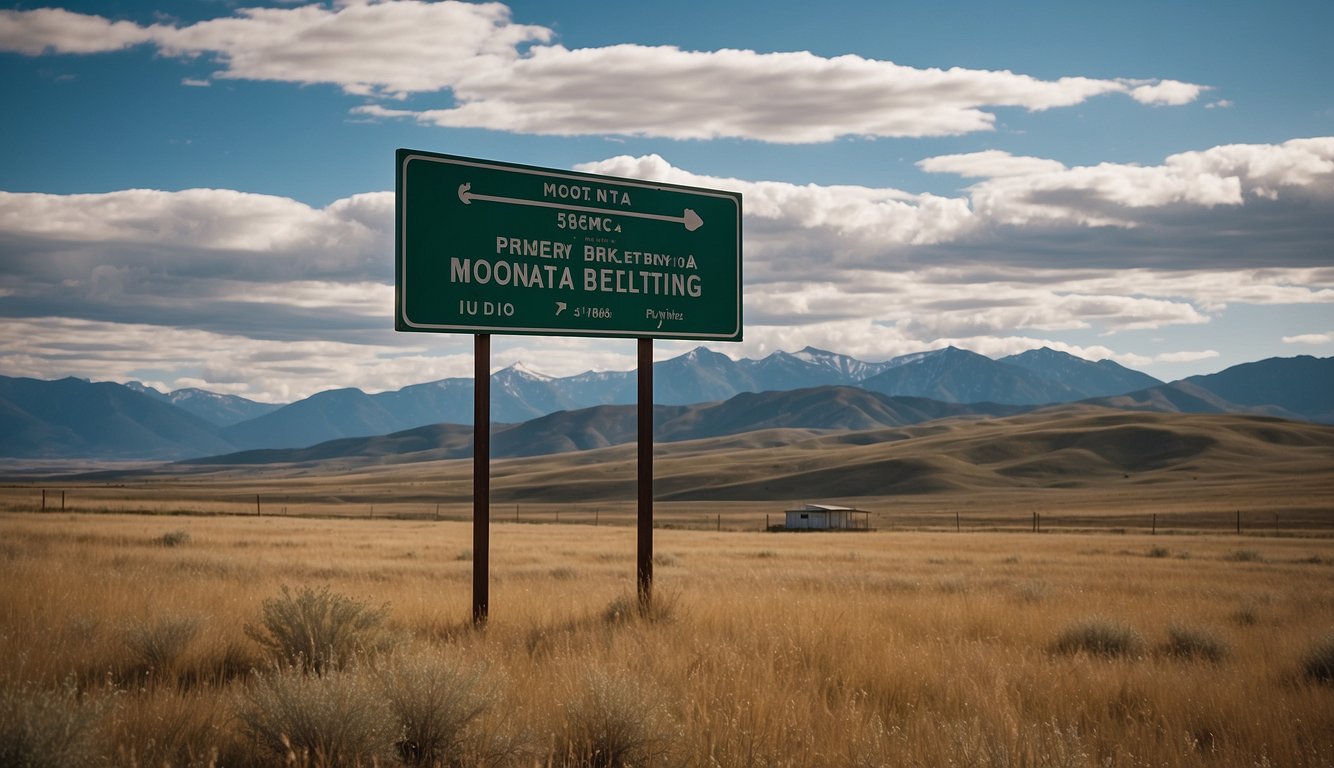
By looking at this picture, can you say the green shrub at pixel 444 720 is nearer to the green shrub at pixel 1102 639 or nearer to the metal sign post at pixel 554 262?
the metal sign post at pixel 554 262

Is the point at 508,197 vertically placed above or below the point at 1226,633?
above

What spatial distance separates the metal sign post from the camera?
1055 centimetres

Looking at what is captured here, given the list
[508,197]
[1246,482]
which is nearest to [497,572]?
[508,197]

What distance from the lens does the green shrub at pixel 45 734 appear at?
4301 mm

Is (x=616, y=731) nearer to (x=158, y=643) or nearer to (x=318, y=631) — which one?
(x=318, y=631)

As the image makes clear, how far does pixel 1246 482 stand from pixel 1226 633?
124m

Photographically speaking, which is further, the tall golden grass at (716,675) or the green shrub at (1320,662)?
the green shrub at (1320,662)

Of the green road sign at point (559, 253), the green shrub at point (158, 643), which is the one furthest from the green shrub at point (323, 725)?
the green road sign at point (559, 253)

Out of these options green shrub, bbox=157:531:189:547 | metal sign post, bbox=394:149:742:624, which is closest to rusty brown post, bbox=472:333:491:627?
metal sign post, bbox=394:149:742:624

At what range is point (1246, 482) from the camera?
118 meters

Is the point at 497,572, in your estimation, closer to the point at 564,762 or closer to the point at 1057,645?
the point at 1057,645

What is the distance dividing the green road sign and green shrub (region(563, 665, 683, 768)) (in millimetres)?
5714

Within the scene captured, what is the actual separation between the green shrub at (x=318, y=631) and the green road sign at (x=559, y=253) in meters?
3.30

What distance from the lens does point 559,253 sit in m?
11.4
